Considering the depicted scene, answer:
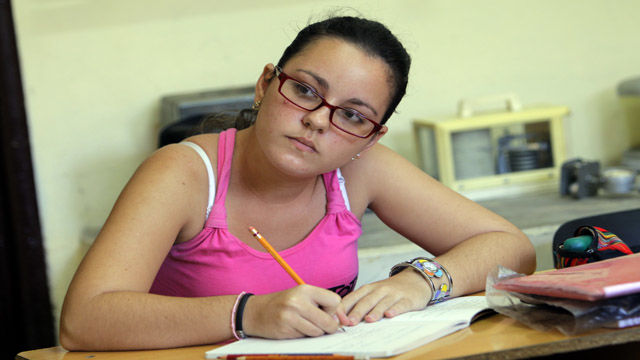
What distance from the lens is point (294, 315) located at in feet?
3.03

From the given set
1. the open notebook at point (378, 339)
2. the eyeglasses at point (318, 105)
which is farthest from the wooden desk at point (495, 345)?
the eyeglasses at point (318, 105)

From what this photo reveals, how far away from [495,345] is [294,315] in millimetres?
250

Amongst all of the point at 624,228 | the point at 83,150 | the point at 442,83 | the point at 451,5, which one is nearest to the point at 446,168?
the point at 442,83

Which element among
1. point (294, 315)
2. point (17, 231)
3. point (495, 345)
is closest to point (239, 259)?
point (294, 315)

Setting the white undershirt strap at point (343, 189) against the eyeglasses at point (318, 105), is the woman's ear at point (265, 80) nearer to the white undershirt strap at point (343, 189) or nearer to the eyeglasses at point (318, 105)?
the eyeglasses at point (318, 105)

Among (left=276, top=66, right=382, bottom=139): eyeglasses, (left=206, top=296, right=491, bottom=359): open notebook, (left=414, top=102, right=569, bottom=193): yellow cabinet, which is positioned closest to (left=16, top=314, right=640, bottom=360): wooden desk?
(left=206, top=296, right=491, bottom=359): open notebook

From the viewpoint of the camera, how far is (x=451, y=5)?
251 cm

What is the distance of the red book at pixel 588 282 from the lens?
828 millimetres

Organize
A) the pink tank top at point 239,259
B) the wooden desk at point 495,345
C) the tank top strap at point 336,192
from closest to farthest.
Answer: the wooden desk at point 495,345 → the pink tank top at point 239,259 → the tank top strap at point 336,192

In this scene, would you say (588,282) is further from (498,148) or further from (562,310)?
(498,148)

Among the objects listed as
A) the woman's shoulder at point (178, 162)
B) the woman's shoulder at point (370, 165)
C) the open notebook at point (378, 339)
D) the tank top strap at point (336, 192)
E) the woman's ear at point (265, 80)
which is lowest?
the open notebook at point (378, 339)

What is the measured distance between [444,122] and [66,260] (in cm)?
133

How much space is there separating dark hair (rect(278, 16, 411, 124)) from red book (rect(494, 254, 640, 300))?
1.36 feet

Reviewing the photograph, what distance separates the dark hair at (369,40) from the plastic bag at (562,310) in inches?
16.1
